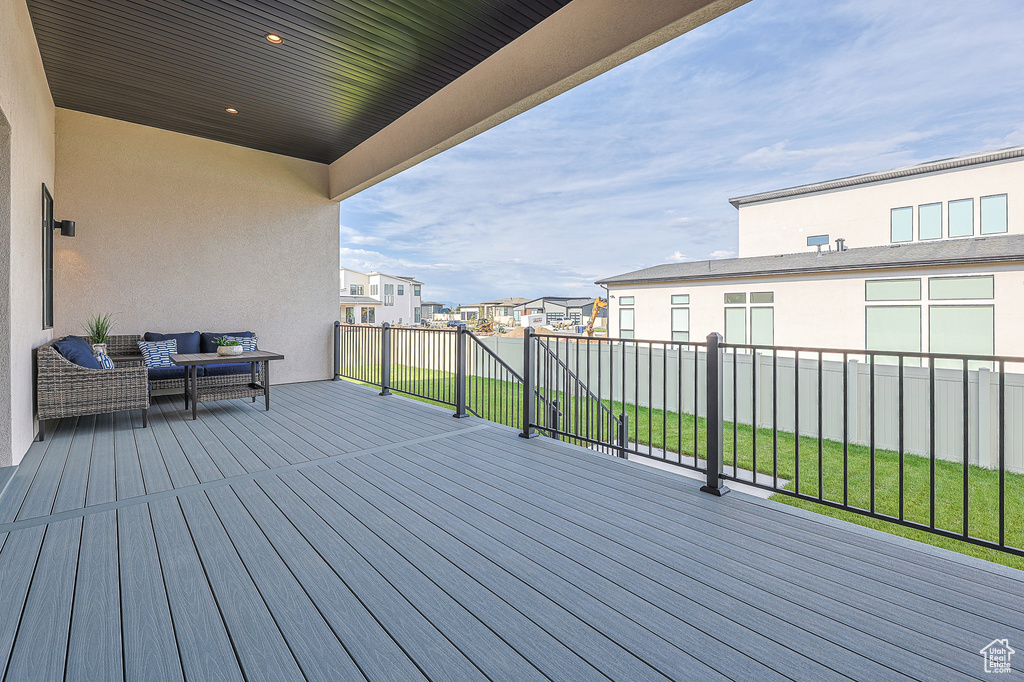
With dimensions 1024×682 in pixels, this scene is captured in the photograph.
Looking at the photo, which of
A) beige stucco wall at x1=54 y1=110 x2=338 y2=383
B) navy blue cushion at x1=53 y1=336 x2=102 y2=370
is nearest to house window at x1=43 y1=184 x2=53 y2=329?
beige stucco wall at x1=54 y1=110 x2=338 y2=383

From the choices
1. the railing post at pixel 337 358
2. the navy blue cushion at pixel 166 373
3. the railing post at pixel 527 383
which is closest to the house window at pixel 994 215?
the railing post at pixel 527 383

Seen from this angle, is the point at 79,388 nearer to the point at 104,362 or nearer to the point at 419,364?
the point at 104,362

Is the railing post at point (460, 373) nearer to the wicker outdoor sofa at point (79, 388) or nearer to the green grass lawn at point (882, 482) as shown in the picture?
the green grass lawn at point (882, 482)

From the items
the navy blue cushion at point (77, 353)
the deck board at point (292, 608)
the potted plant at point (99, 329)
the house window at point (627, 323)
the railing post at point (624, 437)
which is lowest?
the deck board at point (292, 608)

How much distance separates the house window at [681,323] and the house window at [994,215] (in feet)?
24.5

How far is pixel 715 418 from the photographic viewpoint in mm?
2729

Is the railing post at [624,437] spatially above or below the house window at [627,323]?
below

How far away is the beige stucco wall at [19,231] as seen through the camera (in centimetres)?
296

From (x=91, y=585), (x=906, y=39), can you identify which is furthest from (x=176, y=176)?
(x=906, y=39)

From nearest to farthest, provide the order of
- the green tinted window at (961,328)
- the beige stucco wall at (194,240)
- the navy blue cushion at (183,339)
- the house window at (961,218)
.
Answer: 1. the beige stucco wall at (194,240)
2. the navy blue cushion at (183,339)
3. the green tinted window at (961,328)
4. the house window at (961,218)

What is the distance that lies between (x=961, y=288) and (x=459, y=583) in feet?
41.0

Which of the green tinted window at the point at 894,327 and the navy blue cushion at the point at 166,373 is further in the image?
the green tinted window at the point at 894,327

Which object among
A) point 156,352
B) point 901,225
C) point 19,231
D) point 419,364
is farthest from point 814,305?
point 19,231

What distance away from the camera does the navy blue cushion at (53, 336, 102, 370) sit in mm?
3996
